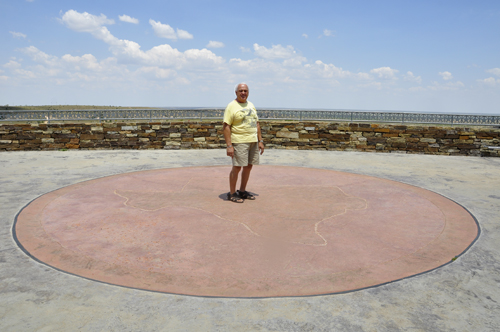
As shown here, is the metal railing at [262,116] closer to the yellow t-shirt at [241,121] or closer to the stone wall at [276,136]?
the stone wall at [276,136]

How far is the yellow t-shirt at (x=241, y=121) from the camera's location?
505cm

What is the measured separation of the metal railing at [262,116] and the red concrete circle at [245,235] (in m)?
5.81

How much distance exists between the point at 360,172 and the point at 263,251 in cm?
474

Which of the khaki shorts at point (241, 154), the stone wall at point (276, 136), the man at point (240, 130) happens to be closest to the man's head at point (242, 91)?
the man at point (240, 130)

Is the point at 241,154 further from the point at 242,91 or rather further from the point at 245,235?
the point at 245,235

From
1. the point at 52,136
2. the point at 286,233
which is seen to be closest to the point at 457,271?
the point at 286,233

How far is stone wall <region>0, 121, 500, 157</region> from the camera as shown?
34.9 feet

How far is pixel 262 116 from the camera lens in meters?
12.5

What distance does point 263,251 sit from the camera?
354 centimetres

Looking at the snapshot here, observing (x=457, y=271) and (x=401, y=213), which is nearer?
(x=457, y=271)

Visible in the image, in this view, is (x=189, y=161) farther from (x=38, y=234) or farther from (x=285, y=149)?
(x=38, y=234)

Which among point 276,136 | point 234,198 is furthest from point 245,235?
point 276,136

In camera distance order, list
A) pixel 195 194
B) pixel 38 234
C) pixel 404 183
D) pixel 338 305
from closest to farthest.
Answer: pixel 338 305 → pixel 38 234 → pixel 195 194 → pixel 404 183

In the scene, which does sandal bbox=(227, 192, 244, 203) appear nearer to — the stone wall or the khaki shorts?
the khaki shorts
